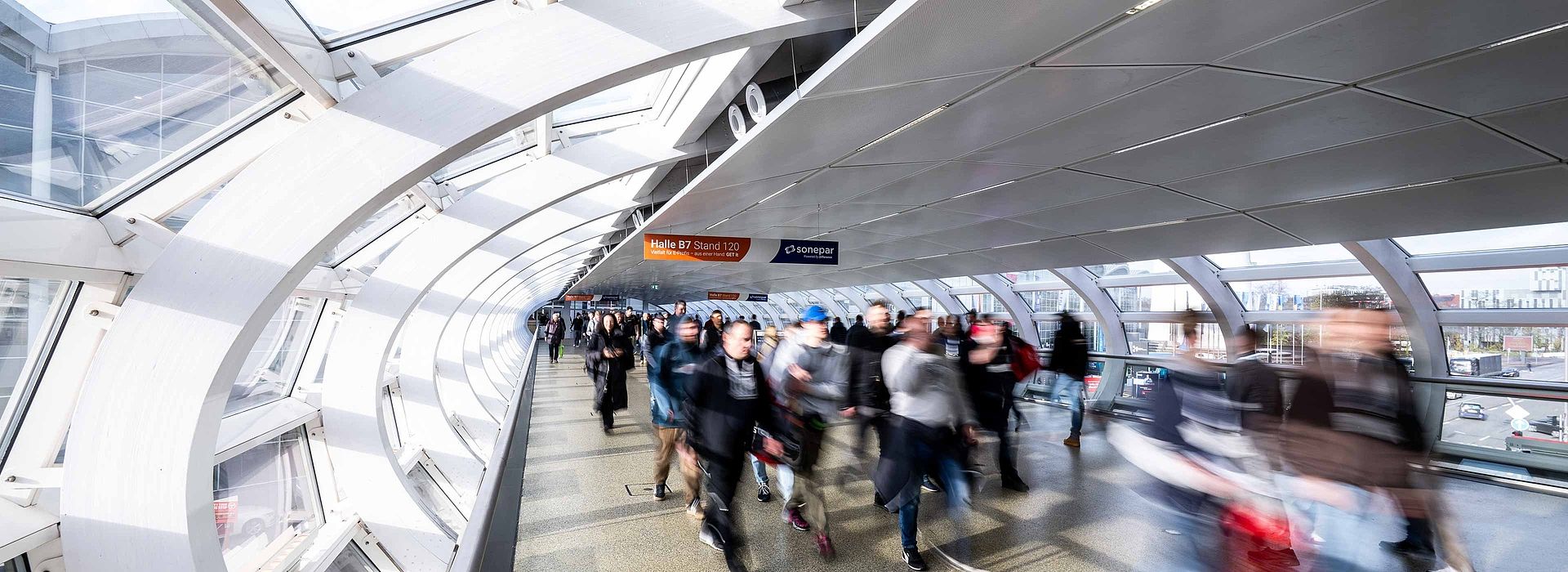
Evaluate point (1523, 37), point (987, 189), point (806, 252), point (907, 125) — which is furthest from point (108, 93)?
point (806, 252)

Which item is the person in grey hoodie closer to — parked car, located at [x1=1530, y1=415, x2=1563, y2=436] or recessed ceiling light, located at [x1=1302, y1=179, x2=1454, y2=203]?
recessed ceiling light, located at [x1=1302, y1=179, x2=1454, y2=203]

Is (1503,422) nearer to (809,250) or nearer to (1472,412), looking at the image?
(1472,412)

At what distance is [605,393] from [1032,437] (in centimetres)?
639

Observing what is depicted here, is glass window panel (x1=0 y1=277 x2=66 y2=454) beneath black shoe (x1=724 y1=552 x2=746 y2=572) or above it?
above

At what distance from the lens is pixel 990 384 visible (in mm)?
6348

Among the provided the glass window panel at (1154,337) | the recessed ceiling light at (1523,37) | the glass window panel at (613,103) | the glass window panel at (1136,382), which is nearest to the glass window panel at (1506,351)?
the glass window panel at (1154,337)

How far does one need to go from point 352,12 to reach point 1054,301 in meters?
22.9

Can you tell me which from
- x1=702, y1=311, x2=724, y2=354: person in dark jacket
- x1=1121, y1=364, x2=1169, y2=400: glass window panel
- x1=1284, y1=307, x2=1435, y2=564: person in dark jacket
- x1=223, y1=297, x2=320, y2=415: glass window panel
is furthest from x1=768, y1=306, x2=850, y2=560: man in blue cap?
x1=1121, y1=364, x2=1169, y2=400: glass window panel

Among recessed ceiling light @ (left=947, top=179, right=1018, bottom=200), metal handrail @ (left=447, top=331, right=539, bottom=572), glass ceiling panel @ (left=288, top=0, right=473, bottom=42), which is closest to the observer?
metal handrail @ (left=447, top=331, right=539, bottom=572)

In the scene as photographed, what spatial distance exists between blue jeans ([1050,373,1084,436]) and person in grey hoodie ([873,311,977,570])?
405 centimetres

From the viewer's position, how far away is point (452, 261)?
8.49m

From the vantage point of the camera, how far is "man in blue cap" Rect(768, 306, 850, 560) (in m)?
4.89

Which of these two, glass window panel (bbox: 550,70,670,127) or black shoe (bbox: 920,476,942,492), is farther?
glass window panel (bbox: 550,70,670,127)

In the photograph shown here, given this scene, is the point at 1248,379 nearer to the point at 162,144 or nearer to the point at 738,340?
the point at 738,340
